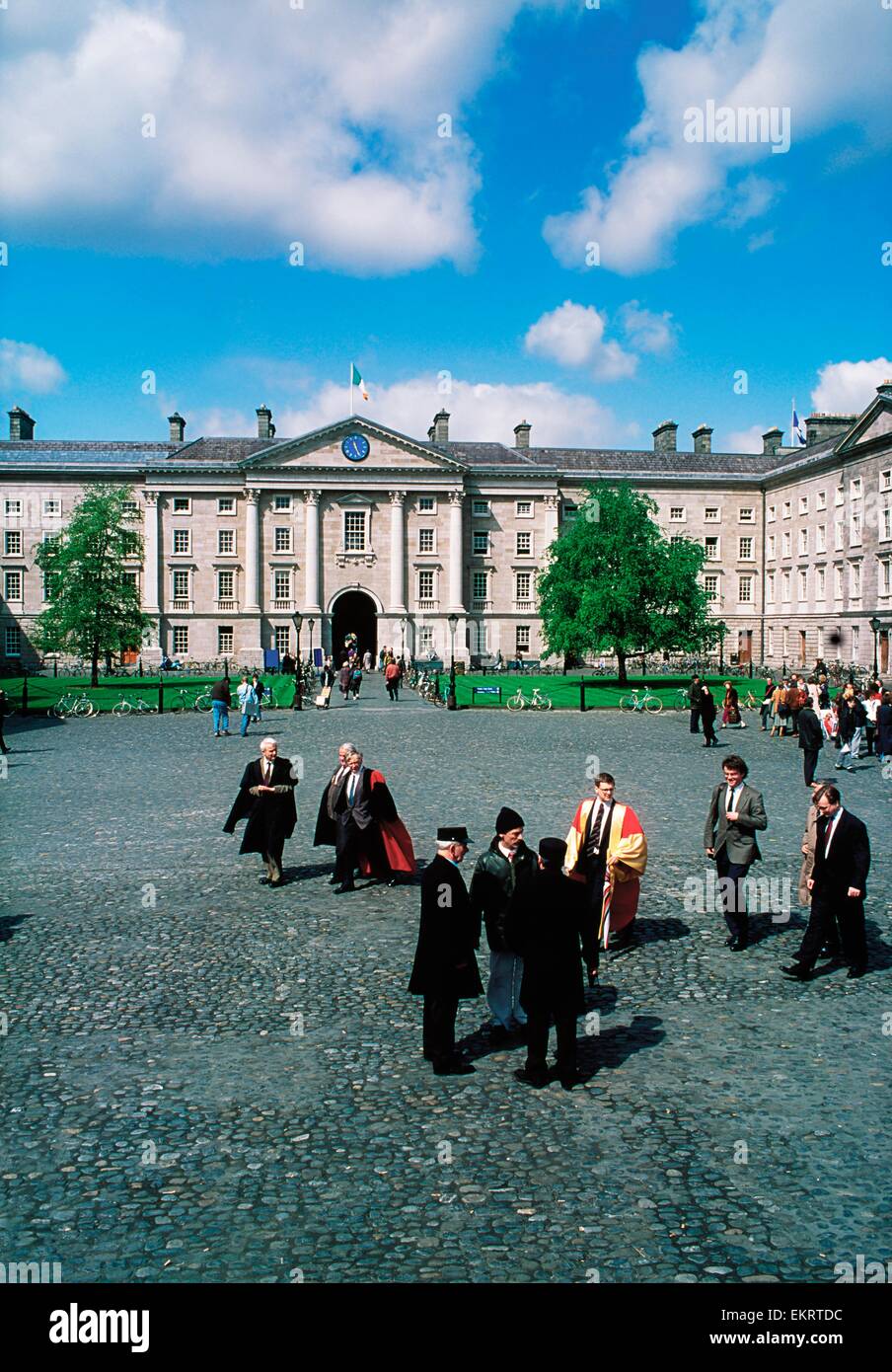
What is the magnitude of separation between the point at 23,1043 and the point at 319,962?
264 cm

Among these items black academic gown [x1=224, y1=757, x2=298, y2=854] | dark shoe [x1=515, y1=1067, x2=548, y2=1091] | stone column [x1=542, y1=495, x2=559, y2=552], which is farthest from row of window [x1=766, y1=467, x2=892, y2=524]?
dark shoe [x1=515, y1=1067, x2=548, y2=1091]

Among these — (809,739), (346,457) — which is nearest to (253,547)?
(346,457)

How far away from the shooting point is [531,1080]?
695cm

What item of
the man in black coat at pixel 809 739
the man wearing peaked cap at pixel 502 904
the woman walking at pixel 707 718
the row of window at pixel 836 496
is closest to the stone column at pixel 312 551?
the row of window at pixel 836 496

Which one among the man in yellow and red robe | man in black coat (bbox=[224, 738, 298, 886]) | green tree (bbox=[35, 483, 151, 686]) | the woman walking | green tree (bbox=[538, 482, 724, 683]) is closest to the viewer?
the man in yellow and red robe

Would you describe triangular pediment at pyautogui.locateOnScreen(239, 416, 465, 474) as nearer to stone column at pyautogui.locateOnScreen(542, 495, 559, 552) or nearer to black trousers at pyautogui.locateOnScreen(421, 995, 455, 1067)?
stone column at pyautogui.locateOnScreen(542, 495, 559, 552)

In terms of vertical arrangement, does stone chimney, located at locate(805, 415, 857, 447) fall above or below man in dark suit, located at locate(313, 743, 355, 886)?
above

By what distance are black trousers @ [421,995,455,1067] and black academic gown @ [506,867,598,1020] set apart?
50 cm

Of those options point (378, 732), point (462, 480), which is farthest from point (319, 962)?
point (462, 480)

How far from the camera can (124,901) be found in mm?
11367

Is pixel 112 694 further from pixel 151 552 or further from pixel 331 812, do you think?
pixel 331 812

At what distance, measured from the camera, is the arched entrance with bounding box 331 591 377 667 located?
2854 inches

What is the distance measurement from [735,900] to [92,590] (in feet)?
139

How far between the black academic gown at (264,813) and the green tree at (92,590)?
37407 millimetres
